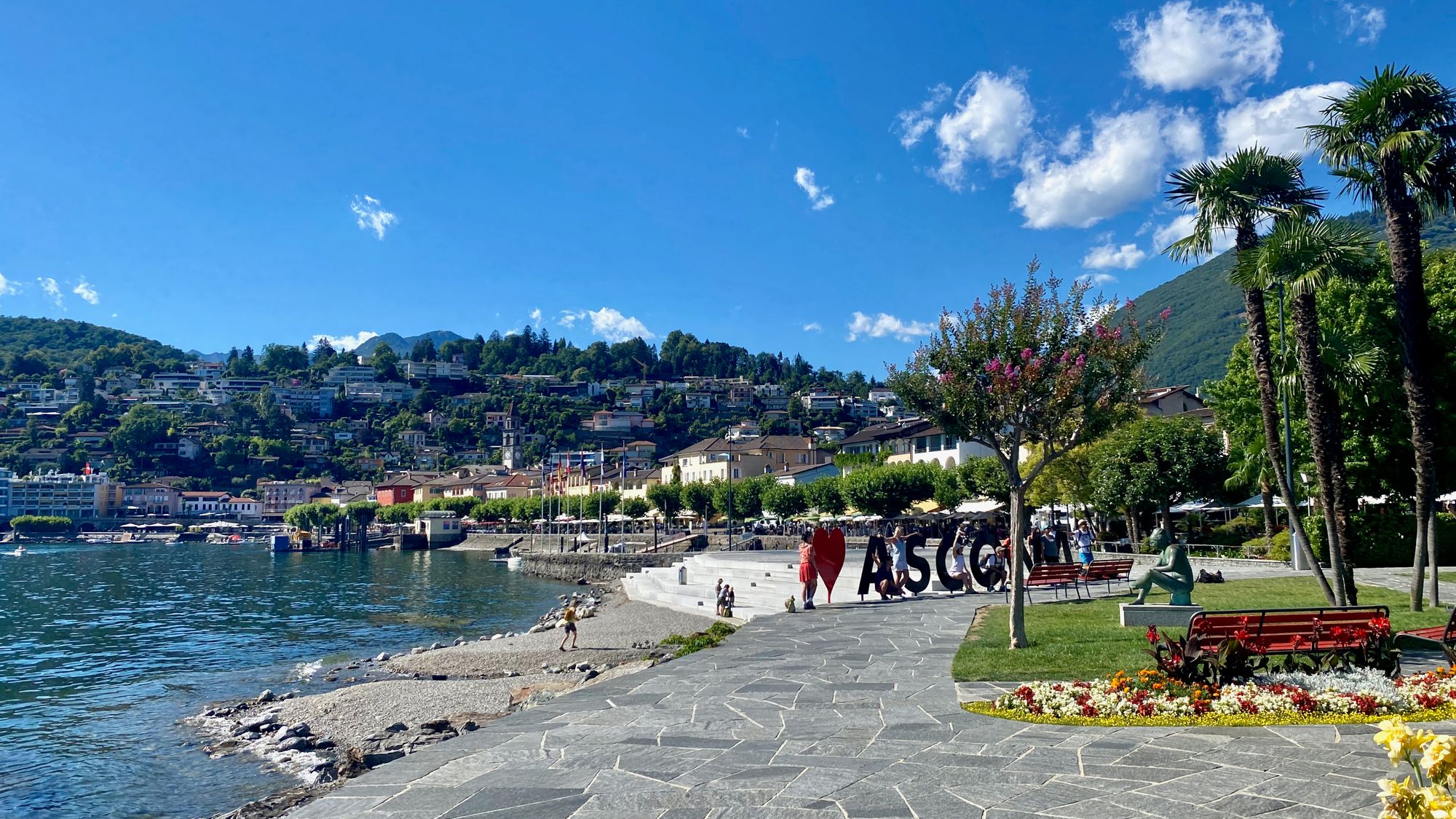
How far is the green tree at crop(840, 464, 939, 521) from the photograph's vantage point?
202 feet

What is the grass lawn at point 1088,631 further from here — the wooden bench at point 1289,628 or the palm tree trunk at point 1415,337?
the palm tree trunk at point 1415,337

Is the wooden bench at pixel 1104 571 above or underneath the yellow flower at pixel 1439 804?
underneath

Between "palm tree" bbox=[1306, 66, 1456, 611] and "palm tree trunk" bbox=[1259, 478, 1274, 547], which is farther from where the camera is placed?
"palm tree trunk" bbox=[1259, 478, 1274, 547]

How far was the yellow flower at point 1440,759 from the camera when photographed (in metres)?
3.31

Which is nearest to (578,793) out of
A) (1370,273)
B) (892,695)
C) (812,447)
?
(892,695)

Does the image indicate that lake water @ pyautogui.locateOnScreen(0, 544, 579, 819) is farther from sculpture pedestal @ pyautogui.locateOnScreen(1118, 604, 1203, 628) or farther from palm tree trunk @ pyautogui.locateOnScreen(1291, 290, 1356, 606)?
palm tree trunk @ pyautogui.locateOnScreen(1291, 290, 1356, 606)

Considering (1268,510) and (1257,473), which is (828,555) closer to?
(1257,473)

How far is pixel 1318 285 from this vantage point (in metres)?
14.0

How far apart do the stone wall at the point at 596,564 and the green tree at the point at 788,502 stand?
13925 millimetres

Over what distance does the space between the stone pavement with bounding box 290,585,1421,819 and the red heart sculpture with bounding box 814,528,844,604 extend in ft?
34.3

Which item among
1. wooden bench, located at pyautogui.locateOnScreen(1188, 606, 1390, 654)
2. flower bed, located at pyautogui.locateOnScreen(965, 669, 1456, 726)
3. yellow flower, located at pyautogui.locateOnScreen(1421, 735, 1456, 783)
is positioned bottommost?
flower bed, located at pyautogui.locateOnScreen(965, 669, 1456, 726)

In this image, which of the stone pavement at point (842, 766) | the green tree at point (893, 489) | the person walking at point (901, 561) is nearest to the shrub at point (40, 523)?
the green tree at point (893, 489)

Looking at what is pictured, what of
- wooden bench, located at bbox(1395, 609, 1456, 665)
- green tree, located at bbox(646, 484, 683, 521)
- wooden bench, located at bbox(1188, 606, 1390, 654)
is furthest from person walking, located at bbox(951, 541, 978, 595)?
green tree, located at bbox(646, 484, 683, 521)

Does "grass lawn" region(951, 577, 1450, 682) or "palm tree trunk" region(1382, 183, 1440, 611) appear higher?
"palm tree trunk" region(1382, 183, 1440, 611)
